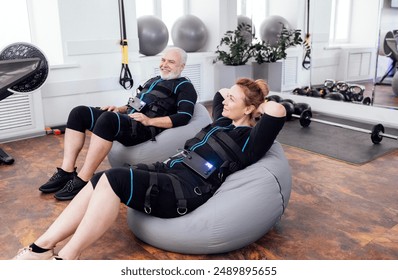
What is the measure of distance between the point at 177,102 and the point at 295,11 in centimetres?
280

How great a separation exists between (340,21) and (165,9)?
2.28 meters

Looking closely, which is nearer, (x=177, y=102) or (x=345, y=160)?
(x=177, y=102)

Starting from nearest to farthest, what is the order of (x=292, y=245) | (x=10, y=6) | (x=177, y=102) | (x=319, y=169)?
(x=292, y=245), (x=177, y=102), (x=319, y=169), (x=10, y=6)

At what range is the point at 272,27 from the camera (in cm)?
514

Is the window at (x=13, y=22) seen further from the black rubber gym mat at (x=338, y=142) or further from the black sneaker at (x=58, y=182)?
the black rubber gym mat at (x=338, y=142)

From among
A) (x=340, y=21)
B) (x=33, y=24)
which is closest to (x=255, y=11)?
(x=340, y=21)

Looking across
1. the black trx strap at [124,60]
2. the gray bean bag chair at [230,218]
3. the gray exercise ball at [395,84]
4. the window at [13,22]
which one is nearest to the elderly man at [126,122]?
the gray bean bag chair at [230,218]

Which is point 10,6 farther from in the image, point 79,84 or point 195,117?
point 195,117

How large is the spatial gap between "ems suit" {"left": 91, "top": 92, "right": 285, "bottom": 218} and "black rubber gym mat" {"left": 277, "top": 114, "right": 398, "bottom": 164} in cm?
153

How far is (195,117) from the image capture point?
2742 mm

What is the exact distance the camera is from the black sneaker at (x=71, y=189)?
231 cm

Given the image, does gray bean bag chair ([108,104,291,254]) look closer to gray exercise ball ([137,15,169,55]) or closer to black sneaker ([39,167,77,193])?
black sneaker ([39,167,77,193])

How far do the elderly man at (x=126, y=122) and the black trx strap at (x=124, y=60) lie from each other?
1.52 metres
